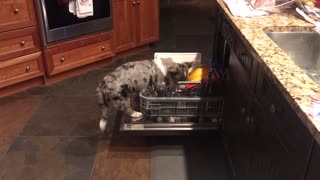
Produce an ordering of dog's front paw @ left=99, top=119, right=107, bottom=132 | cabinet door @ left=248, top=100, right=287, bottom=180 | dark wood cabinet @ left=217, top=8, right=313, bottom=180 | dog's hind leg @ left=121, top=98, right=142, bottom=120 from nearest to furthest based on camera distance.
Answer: dark wood cabinet @ left=217, top=8, right=313, bottom=180, cabinet door @ left=248, top=100, right=287, bottom=180, dog's hind leg @ left=121, top=98, right=142, bottom=120, dog's front paw @ left=99, top=119, right=107, bottom=132

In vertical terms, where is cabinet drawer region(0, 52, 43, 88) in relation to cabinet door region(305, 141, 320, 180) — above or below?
below

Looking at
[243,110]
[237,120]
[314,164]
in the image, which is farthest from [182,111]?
[314,164]

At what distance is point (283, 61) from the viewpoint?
3.74 ft

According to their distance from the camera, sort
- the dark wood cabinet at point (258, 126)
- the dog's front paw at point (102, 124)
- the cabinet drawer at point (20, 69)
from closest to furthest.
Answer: the dark wood cabinet at point (258, 126), the dog's front paw at point (102, 124), the cabinet drawer at point (20, 69)

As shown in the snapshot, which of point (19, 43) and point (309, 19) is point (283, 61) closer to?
point (309, 19)

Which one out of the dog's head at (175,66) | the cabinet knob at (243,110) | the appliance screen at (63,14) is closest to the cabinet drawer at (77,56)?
the appliance screen at (63,14)

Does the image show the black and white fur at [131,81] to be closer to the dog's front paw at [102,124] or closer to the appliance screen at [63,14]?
the dog's front paw at [102,124]

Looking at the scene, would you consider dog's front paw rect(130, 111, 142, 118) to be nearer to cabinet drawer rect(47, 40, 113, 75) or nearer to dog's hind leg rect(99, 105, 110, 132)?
dog's hind leg rect(99, 105, 110, 132)

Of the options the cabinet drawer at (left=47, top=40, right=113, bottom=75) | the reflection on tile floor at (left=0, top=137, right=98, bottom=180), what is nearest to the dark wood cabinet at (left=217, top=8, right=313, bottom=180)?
the reflection on tile floor at (left=0, top=137, right=98, bottom=180)

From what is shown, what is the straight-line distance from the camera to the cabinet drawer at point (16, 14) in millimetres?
2471

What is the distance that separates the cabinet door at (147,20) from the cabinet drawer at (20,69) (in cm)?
119

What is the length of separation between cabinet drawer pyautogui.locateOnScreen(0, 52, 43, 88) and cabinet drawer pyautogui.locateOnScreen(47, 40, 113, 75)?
10 centimetres

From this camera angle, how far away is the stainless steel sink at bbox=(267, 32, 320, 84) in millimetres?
1491

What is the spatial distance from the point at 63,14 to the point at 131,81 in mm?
1113
